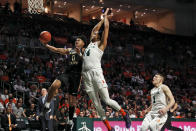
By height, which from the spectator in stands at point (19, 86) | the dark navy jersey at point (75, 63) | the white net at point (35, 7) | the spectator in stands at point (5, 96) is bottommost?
the spectator in stands at point (5, 96)

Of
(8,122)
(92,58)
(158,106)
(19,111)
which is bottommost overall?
(8,122)

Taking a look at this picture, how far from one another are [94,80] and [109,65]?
1385cm

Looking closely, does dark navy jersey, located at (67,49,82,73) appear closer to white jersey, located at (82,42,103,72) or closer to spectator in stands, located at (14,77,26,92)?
white jersey, located at (82,42,103,72)

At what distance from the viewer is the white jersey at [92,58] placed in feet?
24.7

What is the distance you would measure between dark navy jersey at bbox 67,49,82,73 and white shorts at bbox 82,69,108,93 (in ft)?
1.77

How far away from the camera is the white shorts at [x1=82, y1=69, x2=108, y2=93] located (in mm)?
7453

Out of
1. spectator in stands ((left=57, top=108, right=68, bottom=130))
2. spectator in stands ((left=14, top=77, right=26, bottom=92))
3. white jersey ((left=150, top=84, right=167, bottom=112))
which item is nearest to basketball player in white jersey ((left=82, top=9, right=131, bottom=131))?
white jersey ((left=150, top=84, right=167, bottom=112))

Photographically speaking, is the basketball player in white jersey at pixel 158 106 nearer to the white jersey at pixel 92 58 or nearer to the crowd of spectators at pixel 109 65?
the white jersey at pixel 92 58

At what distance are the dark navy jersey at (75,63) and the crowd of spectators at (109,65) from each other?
150 inches

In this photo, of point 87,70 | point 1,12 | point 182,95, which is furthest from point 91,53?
point 182,95

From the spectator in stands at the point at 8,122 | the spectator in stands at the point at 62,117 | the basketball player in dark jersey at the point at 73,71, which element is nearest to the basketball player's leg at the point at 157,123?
the basketball player in dark jersey at the point at 73,71

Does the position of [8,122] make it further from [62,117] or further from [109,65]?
[109,65]

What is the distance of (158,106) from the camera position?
8.67 metres

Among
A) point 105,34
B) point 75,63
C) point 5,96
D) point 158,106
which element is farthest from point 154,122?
point 5,96
